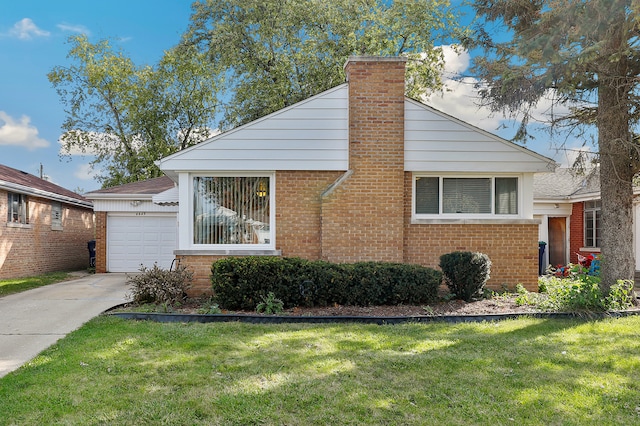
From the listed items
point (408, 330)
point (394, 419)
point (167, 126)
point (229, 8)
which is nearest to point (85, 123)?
point (167, 126)

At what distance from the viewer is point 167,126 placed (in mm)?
24906

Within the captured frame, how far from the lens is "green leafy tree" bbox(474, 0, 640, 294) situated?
7250mm

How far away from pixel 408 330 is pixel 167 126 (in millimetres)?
21827

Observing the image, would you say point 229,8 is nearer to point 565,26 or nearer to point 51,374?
point 565,26

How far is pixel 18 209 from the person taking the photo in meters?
15.0

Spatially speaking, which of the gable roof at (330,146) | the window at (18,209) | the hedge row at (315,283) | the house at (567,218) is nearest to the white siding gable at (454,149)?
the gable roof at (330,146)

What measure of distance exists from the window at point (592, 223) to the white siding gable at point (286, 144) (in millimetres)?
11761

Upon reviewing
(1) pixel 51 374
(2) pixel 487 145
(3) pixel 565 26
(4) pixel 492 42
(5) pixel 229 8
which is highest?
(5) pixel 229 8

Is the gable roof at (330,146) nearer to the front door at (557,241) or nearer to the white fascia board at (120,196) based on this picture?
the white fascia board at (120,196)

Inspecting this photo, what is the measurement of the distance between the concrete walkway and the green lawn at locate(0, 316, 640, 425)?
373 millimetres

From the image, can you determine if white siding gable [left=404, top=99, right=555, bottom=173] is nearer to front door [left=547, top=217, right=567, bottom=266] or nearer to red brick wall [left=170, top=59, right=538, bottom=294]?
red brick wall [left=170, top=59, right=538, bottom=294]

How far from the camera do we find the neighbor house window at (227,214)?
967cm

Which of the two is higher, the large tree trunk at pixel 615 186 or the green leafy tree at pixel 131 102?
the green leafy tree at pixel 131 102

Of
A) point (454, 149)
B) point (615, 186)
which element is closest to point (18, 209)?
point (454, 149)
